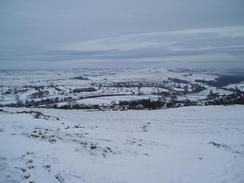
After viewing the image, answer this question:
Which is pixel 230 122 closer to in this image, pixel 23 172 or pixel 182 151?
pixel 182 151

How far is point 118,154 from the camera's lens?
1428cm

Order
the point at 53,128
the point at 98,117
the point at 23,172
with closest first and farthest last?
the point at 23,172 < the point at 53,128 < the point at 98,117

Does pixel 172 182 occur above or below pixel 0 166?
below

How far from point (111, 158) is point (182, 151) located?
5199 millimetres

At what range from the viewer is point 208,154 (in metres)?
15.9

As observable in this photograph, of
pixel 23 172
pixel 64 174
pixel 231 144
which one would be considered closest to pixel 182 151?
pixel 231 144

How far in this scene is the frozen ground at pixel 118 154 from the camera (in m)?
10.9

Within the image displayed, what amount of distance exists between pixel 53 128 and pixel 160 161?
7714 millimetres

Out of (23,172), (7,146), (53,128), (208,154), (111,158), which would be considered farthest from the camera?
(53,128)

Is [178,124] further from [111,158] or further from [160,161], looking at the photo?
[111,158]

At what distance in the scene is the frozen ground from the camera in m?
10.9

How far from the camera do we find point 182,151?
649 inches

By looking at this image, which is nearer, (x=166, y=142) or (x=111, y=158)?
(x=111, y=158)

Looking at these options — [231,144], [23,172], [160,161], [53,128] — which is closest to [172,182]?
[160,161]
